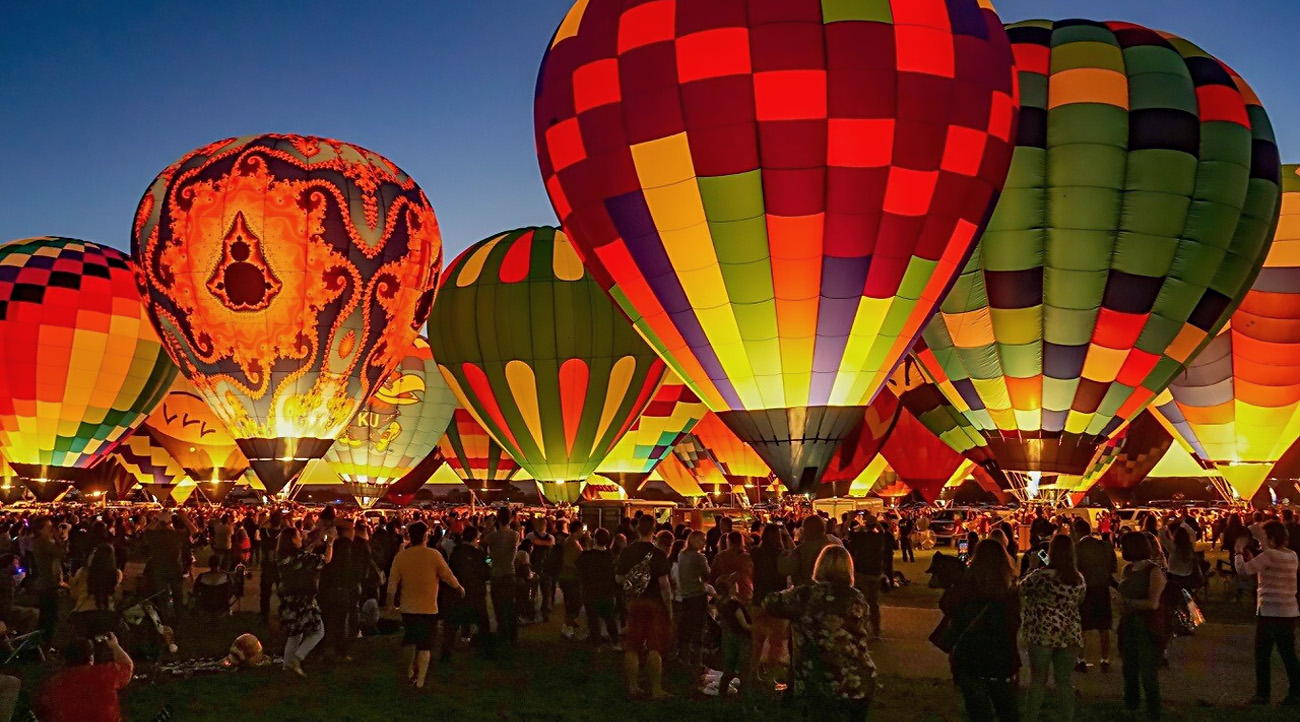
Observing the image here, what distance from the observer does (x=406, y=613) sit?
22.9 ft

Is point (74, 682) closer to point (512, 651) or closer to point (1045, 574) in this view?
point (1045, 574)

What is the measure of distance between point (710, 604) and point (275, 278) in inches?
416

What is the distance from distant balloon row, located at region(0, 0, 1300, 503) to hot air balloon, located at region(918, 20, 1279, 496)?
0.04 meters

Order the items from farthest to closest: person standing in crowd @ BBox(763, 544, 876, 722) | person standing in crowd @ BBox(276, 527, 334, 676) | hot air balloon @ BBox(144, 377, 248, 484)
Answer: hot air balloon @ BBox(144, 377, 248, 484)
person standing in crowd @ BBox(276, 527, 334, 676)
person standing in crowd @ BBox(763, 544, 876, 722)

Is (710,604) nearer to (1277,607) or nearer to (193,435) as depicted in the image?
(1277,607)

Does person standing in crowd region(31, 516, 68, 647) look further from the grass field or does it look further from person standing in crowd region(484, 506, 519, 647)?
person standing in crowd region(484, 506, 519, 647)

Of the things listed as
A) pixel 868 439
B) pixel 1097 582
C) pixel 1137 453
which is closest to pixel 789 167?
pixel 1097 582

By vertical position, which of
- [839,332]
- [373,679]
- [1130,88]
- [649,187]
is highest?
[1130,88]

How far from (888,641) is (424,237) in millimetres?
11119

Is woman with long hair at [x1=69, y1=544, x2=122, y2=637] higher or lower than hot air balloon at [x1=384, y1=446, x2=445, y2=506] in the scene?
lower

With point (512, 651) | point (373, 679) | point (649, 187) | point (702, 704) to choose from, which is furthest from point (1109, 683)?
point (649, 187)

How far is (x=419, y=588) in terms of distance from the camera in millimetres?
6914

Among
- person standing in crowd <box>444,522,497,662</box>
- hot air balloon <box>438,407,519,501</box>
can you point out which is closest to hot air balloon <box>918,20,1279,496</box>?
person standing in crowd <box>444,522,497,662</box>

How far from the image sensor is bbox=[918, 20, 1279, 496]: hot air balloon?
46.3ft
